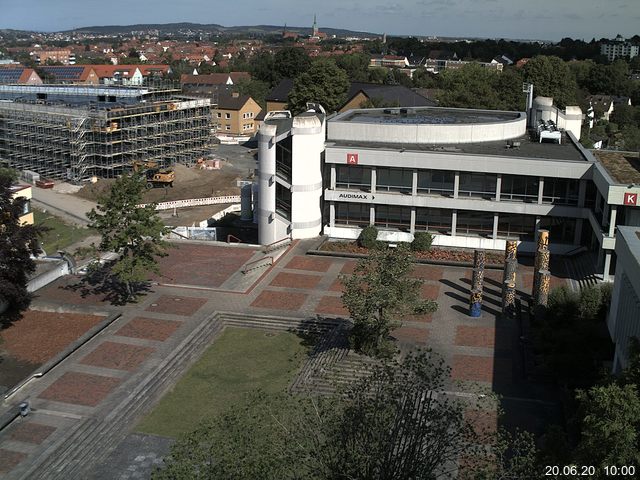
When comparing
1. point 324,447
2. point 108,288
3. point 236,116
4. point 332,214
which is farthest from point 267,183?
point 236,116

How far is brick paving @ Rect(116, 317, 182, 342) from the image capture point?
104 ft

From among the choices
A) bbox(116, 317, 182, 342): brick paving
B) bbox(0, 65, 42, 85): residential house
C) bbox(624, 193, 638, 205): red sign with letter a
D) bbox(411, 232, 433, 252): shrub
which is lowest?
bbox(116, 317, 182, 342): brick paving

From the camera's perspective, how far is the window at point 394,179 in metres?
44.5

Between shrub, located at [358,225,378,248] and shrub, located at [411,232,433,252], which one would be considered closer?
shrub, located at [411,232,433,252]

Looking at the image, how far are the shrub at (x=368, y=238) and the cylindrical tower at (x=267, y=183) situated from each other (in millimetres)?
5499

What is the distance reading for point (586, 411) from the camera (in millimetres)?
15062

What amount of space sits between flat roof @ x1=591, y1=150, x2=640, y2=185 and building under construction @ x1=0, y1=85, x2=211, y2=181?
4344 centimetres

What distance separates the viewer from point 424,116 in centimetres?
5459

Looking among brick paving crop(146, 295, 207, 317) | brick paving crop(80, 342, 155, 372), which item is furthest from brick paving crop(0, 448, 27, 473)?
brick paving crop(146, 295, 207, 317)

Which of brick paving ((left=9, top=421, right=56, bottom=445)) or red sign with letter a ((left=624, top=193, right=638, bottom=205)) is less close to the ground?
red sign with letter a ((left=624, top=193, right=638, bottom=205))

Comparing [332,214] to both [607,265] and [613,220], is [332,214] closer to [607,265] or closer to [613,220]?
[607,265]

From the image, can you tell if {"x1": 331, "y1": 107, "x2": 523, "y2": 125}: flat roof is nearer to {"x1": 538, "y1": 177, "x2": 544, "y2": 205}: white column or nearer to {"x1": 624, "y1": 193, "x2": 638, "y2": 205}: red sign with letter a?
{"x1": 538, "y1": 177, "x2": 544, "y2": 205}: white column

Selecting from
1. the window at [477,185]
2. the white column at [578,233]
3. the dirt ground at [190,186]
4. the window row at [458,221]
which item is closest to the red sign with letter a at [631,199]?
the white column at [578,233]

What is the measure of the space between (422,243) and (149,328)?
1767cm
